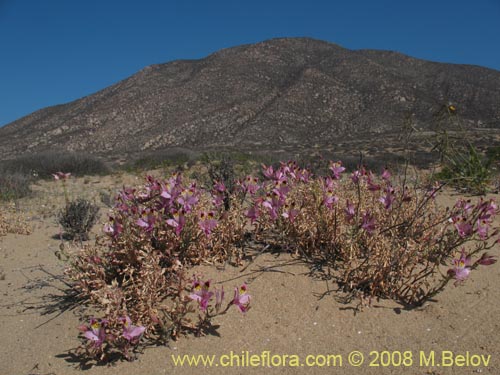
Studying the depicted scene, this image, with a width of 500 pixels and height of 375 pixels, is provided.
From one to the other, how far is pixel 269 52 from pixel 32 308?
45114mm

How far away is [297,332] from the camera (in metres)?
2.34

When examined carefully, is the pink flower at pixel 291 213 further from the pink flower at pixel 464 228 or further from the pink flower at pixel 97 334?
the pink flower at pixel 97 334

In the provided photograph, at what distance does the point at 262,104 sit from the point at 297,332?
34562 millimetres

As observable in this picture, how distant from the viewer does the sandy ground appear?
211cm

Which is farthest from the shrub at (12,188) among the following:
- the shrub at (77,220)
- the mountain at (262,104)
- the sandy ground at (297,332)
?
the mountain at (262,104)

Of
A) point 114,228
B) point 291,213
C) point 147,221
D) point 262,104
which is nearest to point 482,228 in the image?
point 291,213

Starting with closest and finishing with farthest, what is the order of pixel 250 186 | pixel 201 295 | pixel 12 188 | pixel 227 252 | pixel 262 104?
pixel 201 295
pixel 227 252
pixel 250 186
pixel 12 188
pixel 262 104

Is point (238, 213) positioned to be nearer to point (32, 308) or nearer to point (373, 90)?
point (32, 308)

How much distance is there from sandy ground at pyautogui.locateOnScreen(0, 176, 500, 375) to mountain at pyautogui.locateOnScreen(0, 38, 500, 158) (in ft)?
81.4

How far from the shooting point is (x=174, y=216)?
263cm

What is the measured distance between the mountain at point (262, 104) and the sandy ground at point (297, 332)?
24.8 metres

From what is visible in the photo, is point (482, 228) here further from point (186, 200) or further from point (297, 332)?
point (186, 200)

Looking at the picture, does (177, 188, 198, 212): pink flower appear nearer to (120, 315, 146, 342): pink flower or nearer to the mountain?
(120, 315, 146, 342): pink flower

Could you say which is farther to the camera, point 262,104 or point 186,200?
point 262,104
